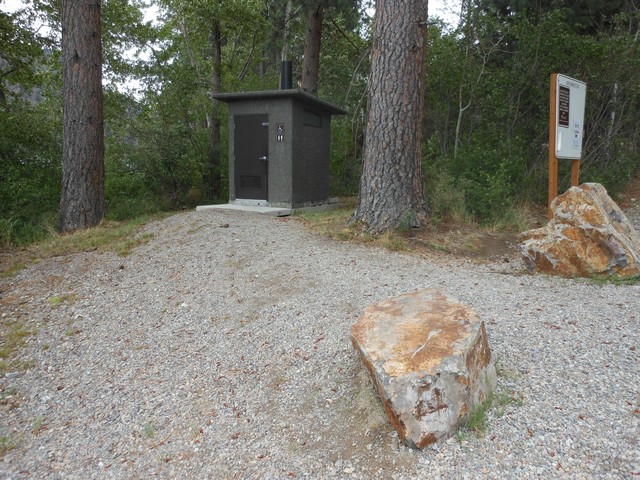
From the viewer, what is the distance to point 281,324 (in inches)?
163

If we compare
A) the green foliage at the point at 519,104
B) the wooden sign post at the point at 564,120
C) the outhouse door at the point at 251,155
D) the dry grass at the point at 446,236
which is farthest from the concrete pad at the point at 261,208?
the wooden sign post at the point at 564,120

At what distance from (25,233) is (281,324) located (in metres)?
6.24

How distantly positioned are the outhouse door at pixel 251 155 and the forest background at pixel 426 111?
1468 mm

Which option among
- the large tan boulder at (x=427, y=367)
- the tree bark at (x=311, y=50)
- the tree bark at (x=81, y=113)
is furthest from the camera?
the tree bark at (x=311, y=50)

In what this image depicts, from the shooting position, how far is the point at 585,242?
516 centimetres

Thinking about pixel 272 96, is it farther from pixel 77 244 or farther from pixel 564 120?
pixel 564 120

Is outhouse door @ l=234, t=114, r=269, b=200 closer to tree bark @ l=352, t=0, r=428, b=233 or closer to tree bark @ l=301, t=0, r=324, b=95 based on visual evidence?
tree bark @ l=301, t=0, r=324, b=95

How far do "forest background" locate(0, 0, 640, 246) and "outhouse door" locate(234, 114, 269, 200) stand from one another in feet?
4.81

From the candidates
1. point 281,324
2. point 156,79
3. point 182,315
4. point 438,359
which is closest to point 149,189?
point 156,79

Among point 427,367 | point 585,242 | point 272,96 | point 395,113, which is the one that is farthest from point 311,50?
point 427,367

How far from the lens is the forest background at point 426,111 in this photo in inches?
368

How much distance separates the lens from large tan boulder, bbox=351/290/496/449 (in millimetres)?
2490

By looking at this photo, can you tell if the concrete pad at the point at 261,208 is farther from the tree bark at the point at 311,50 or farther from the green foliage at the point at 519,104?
the tree bark at the point at 311,50

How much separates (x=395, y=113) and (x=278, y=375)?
4.61 m
